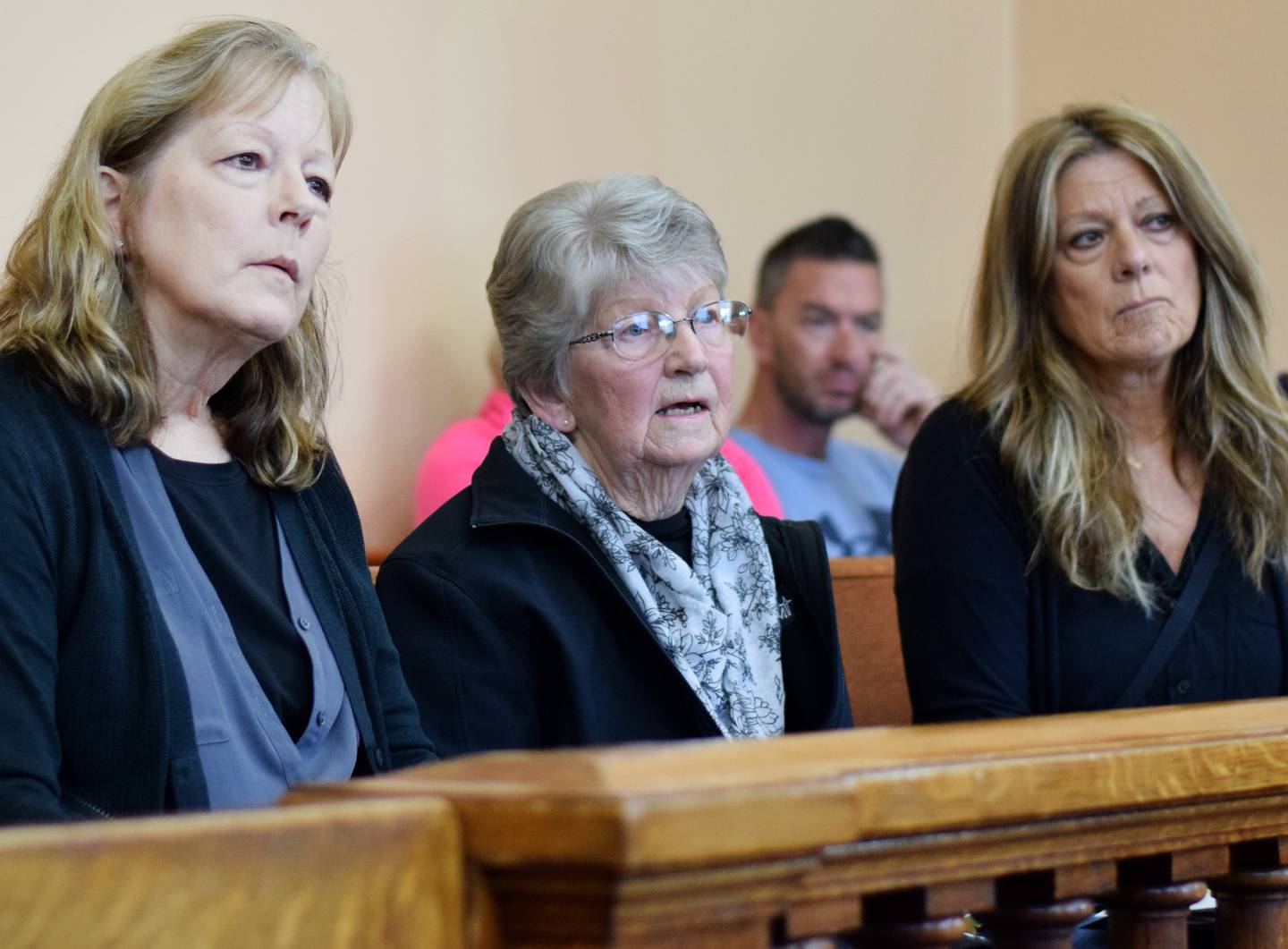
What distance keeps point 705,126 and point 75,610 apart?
11.1ft

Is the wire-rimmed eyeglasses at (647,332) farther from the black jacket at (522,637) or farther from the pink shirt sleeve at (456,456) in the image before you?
the pink shirt sleeve at (456,456)

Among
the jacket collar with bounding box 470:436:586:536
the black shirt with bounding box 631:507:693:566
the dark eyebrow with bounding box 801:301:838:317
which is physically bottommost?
the black shirt with bounding box 631:507:693:566

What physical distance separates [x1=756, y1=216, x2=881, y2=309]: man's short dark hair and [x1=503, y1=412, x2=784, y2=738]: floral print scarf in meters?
2.53

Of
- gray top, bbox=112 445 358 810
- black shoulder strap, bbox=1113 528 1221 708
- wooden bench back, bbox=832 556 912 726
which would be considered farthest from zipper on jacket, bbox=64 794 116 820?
wooden bench back, bbox=832 556 912 726

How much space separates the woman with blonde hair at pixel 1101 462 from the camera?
8.04 feet

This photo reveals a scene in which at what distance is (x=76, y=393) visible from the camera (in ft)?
5.55

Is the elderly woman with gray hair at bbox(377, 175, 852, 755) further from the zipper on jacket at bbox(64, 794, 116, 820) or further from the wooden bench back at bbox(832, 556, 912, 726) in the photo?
the zipper on jacket at bbox(64, 794, 116, 820)

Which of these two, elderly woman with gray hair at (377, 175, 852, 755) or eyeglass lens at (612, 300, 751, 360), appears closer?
elderly woman with gray hair at (377, 175, 852, 755)

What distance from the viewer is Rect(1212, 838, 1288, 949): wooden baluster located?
1.23m

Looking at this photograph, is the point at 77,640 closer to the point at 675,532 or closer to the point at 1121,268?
the point at 675,532

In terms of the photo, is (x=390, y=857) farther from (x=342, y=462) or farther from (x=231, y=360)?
(x=342, y=462)

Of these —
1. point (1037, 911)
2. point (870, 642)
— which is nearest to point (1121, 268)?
point (870, 642)

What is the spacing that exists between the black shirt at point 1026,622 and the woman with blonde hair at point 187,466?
34.3 inches

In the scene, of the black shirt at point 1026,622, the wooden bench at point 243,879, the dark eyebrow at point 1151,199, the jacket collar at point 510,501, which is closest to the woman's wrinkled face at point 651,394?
the jacket collar at point 510,501
